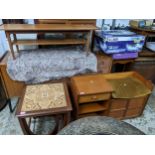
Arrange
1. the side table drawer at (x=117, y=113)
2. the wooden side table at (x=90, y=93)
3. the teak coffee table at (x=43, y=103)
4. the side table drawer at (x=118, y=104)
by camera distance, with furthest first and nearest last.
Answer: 1. the side table drawer at (x=117, y=113)
2. the side table drawer at (x=118, y=104)
3. the wooden side table at (x=90, y=93)
4. the teak coffee table at (x=43, y=103)

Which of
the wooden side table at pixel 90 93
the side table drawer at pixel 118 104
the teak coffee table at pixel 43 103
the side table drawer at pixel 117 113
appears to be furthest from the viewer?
the side table drawer at pixel 117 113

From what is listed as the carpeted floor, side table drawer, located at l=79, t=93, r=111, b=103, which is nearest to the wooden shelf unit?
side table drawer, located at l=79, t=93, r=111, b=103

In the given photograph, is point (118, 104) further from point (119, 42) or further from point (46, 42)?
point (46, 42)

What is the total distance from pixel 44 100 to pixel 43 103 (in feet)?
0.13

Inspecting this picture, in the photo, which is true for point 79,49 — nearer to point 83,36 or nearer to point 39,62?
point 83,36

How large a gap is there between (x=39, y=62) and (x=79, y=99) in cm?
61

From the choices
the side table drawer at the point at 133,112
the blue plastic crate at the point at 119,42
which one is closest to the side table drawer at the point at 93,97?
the side table drawer at the point at 133,112

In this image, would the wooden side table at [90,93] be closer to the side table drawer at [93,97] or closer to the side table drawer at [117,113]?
the side table drawer at [93,97]

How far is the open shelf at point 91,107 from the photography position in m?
1.51

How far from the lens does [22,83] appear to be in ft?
5.24

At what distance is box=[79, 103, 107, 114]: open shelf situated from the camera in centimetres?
151
